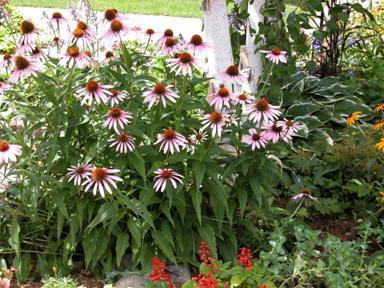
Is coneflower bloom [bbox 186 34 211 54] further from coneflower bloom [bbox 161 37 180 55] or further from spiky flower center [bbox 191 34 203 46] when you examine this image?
coneflower bloom [bbox 161 37 180 55]

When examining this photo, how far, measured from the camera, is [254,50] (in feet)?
15.7

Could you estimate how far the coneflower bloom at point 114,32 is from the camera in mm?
2895

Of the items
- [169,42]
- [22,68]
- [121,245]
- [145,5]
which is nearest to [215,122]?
[169,42]

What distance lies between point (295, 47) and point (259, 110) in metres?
1.96

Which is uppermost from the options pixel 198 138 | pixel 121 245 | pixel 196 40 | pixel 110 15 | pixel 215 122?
pixel 110 15

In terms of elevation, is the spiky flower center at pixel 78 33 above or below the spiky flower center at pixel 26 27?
below

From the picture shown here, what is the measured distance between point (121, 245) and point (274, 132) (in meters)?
0.87

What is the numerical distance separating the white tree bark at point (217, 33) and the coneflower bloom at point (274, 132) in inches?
44.9

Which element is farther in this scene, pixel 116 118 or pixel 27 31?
pixel 27 31

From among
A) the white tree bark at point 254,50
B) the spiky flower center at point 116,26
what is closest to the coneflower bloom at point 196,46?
the spiky flower center at point 116,26

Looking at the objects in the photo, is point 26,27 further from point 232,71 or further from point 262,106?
point 262,106

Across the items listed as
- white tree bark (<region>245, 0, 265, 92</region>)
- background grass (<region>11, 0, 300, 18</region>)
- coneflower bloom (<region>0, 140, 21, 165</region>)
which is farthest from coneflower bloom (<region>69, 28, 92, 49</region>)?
background grass (<region>11, 0, 300, 18</region>)

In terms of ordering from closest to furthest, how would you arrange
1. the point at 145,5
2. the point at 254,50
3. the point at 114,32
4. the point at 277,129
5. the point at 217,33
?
the point at 114,32, the point at 277,129, the point at 217,33, the point at 254,50, the point at 145,5

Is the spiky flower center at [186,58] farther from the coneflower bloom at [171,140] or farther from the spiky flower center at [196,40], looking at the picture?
the coneflower bloom at [171,140]
